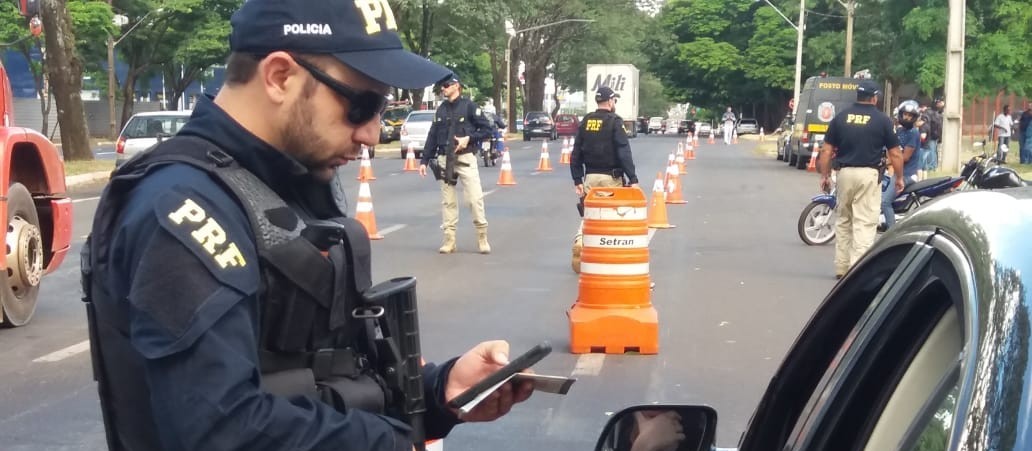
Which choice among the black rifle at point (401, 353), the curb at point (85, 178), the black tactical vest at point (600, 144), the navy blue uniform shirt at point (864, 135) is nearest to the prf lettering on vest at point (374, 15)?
the black rifle at point (401, 353)

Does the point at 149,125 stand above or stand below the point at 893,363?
below

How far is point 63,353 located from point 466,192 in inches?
225

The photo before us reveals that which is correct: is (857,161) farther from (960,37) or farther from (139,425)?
(960,37)

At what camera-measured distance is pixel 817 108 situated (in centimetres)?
3225

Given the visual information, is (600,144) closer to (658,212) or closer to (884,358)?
(658,212)

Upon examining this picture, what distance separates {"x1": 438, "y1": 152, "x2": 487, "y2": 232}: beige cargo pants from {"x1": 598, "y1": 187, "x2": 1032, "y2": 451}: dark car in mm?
10254

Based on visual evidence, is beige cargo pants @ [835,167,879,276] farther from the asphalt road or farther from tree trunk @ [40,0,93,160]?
tree trunk @ [40,0,93,160]

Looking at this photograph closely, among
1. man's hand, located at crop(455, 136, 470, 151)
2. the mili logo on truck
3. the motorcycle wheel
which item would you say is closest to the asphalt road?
the motorcycle wheel

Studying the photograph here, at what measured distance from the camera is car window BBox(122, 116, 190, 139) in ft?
74.6

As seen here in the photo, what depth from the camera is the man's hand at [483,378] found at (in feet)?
7.67

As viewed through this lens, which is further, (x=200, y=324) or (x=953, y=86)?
(x=953, y=86)

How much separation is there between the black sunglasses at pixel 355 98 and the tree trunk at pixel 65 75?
86.1ft

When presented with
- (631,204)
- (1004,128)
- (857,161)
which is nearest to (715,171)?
(1004,128)

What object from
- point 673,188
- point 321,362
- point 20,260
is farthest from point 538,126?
point 321,362
